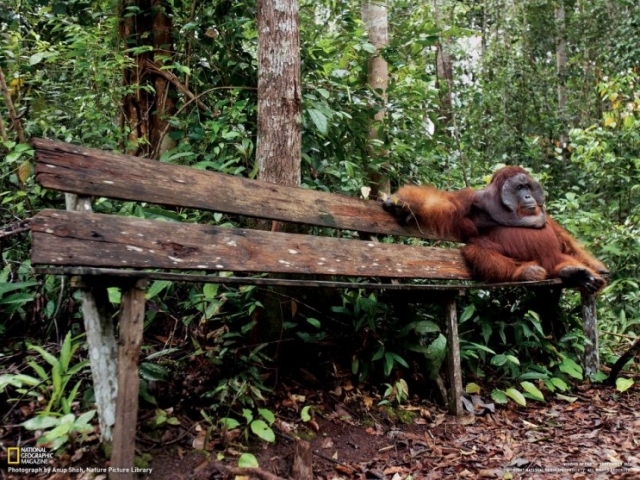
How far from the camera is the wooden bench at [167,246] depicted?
179 cm

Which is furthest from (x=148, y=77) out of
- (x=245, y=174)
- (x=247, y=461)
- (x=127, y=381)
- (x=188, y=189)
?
(x=247, y=461)

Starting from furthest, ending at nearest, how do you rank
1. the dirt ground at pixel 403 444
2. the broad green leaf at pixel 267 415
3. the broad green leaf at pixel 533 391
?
the broad green leaf at pixel 533 391
the broad green leaf at pixel 267 415
the dirt ground at pixel 403 444

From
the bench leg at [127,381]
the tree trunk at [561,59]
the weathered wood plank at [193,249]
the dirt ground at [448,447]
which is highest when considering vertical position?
the tree trunk at [561,59]

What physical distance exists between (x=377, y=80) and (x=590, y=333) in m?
2.57

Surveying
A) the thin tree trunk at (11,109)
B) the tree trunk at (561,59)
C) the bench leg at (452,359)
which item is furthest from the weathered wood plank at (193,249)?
the tree trunk at (561,59)

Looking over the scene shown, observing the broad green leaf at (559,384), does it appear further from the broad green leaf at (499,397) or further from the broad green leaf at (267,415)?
the broad green leaf at (267,415)

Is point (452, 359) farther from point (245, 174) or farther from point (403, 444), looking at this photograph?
point (245, 174)

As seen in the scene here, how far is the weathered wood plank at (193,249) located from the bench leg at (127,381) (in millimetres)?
140

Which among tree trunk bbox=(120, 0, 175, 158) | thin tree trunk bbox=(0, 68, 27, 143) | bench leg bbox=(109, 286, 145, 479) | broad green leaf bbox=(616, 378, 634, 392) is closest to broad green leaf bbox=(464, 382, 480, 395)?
broad green leaf bbox=(616, 378, 634, 392)

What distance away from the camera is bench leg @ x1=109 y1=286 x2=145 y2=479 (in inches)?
70.2

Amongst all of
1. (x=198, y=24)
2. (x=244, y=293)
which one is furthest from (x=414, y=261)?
(x=198, y=24)

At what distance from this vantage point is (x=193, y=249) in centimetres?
208

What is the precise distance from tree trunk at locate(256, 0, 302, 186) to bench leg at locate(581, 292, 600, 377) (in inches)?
90.2

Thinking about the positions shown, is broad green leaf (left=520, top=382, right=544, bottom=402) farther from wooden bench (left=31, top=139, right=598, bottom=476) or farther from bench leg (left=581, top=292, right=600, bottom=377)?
bench leg (left=581, top=292, right=600, bottom=377)
